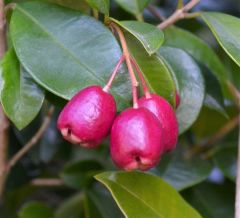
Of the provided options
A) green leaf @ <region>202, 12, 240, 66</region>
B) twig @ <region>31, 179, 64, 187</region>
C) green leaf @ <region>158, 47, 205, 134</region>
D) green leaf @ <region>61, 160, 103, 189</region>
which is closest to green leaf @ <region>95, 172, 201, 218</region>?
green leaf @ <region>158, 47, 205, 134</region>

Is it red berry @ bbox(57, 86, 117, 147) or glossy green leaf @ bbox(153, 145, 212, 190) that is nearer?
red berry @ bbox(57, 86, 117, 147)

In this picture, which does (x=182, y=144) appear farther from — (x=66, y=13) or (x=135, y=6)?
(x=66, y=13)

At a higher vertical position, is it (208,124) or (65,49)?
(65,49)

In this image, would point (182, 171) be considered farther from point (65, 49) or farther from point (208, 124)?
point (65, 49)

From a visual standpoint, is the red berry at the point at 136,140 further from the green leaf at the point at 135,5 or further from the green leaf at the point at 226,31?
the green leaf at the point at 135,5

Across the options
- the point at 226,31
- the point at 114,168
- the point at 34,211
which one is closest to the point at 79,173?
the point at 114,168

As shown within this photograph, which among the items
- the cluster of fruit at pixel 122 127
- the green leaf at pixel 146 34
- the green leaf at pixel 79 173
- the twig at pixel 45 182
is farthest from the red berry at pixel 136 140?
the twig at pixel 45 182

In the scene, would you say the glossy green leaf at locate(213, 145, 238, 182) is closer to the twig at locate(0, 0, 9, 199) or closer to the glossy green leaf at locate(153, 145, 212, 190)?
the glossy green leaf at locate(153, 145, 212, 190)
